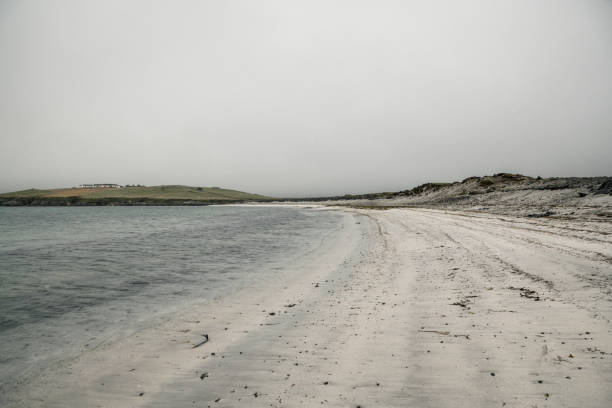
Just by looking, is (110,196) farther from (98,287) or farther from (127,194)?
(98,287)

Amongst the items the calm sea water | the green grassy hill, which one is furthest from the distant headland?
the calm sea water

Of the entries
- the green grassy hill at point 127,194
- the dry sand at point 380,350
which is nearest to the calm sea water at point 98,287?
the dry sand at point 380,350

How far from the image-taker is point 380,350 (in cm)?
396

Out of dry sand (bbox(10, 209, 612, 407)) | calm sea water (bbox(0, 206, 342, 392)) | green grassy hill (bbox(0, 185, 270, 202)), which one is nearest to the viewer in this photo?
dry sand (bbox(10, 209, 612, 407))

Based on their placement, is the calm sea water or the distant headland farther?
the distant headland

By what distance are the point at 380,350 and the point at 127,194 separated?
16842cm

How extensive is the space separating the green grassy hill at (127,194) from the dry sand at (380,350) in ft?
455

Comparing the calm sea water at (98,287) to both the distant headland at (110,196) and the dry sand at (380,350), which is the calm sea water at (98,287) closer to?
the dry sand at (380,350)

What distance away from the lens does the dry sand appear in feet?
9.99

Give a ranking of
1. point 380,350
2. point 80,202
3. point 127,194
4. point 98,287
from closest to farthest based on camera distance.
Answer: point 380,350, point 98,287, point 80,202, point 127,194

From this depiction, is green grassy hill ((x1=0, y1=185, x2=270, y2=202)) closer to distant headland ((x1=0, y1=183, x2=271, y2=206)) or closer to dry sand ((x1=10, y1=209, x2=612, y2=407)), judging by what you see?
distant headland ((x1=0, y1=183, x2=271, y2=206))

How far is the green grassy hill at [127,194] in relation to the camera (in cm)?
12740

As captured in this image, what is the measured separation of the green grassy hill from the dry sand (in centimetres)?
13877

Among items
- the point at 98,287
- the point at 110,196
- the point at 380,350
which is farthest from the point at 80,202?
the point at 380,350
